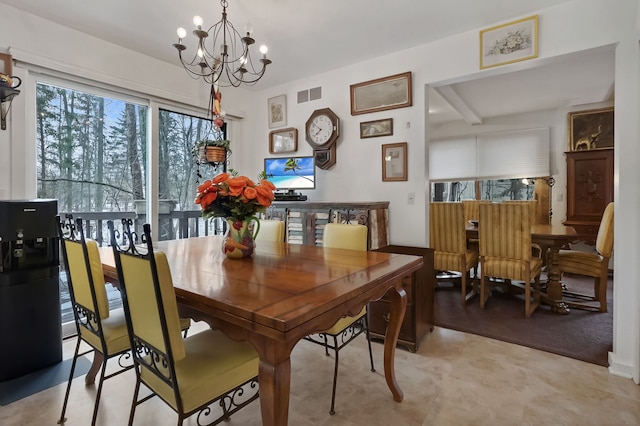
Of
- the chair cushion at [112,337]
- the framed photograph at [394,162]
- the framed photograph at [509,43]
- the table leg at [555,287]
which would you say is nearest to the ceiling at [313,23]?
the framed photograph at [509,43]

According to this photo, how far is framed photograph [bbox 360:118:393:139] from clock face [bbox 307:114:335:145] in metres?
0.35

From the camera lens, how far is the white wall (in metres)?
2.20

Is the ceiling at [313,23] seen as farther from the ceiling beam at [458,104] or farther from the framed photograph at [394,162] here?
the framed photograph at [394,162]

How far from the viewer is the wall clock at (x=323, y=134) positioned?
11.9 ft

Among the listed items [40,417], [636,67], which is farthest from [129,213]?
[636,67]

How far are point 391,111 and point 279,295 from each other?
259 centimetres

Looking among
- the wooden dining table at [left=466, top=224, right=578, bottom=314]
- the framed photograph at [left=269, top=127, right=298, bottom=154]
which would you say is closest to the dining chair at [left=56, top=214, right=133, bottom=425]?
the framed photograph at [left=269, top=127, right=298, bottom=154]

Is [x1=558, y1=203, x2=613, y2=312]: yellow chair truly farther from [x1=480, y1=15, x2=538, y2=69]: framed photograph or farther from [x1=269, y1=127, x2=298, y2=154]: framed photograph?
[x1=269, y1=127, x2=298, y2=154]: framed photograph

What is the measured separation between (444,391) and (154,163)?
329 centimetres

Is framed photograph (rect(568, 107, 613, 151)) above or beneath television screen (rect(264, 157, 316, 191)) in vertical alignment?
above

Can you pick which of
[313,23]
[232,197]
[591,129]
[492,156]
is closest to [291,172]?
[313,23]

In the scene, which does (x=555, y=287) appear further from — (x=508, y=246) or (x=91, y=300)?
(x=91, y=300)

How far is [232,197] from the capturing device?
1863 millimetres

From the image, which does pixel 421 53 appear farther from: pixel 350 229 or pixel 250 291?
pixel 250 291
